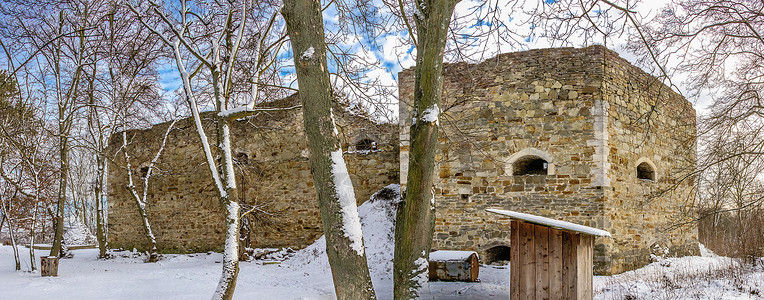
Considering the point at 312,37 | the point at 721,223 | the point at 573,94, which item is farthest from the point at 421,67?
the point at 721,223

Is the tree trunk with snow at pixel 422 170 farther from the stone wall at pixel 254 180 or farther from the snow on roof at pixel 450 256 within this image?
the stone wall at pixel 254 180

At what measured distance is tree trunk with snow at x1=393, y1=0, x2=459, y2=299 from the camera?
16.2 ft

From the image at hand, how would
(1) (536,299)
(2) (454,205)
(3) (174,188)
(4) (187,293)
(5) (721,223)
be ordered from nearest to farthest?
(1) (536,299) < (4) (187,293) < (2) (454,205) < (3) (174,188) < (5) (721,223)

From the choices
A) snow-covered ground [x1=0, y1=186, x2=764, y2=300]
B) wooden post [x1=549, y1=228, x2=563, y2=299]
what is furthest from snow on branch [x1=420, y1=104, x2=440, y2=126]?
snow-covered ground [x1=0, y1=186, x2=764, y2=300]

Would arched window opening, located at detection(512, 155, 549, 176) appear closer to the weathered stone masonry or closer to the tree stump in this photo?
the weathered stone masonry

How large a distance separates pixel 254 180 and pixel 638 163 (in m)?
9.07

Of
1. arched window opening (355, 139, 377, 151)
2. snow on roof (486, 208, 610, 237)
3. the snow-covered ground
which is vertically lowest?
the snow-covered ground

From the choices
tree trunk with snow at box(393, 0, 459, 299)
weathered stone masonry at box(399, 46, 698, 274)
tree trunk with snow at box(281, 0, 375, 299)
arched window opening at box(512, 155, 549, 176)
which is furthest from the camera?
arched window opening at box(512, 155, 549, 176)

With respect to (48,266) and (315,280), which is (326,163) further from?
(48,266)

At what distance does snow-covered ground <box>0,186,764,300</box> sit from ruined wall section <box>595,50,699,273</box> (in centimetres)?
50

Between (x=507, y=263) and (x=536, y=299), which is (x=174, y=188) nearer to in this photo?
(x=507, y=263)

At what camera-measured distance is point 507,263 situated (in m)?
9.48

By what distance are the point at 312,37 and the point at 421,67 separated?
124 centimetres

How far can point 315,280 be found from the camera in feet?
30.1
